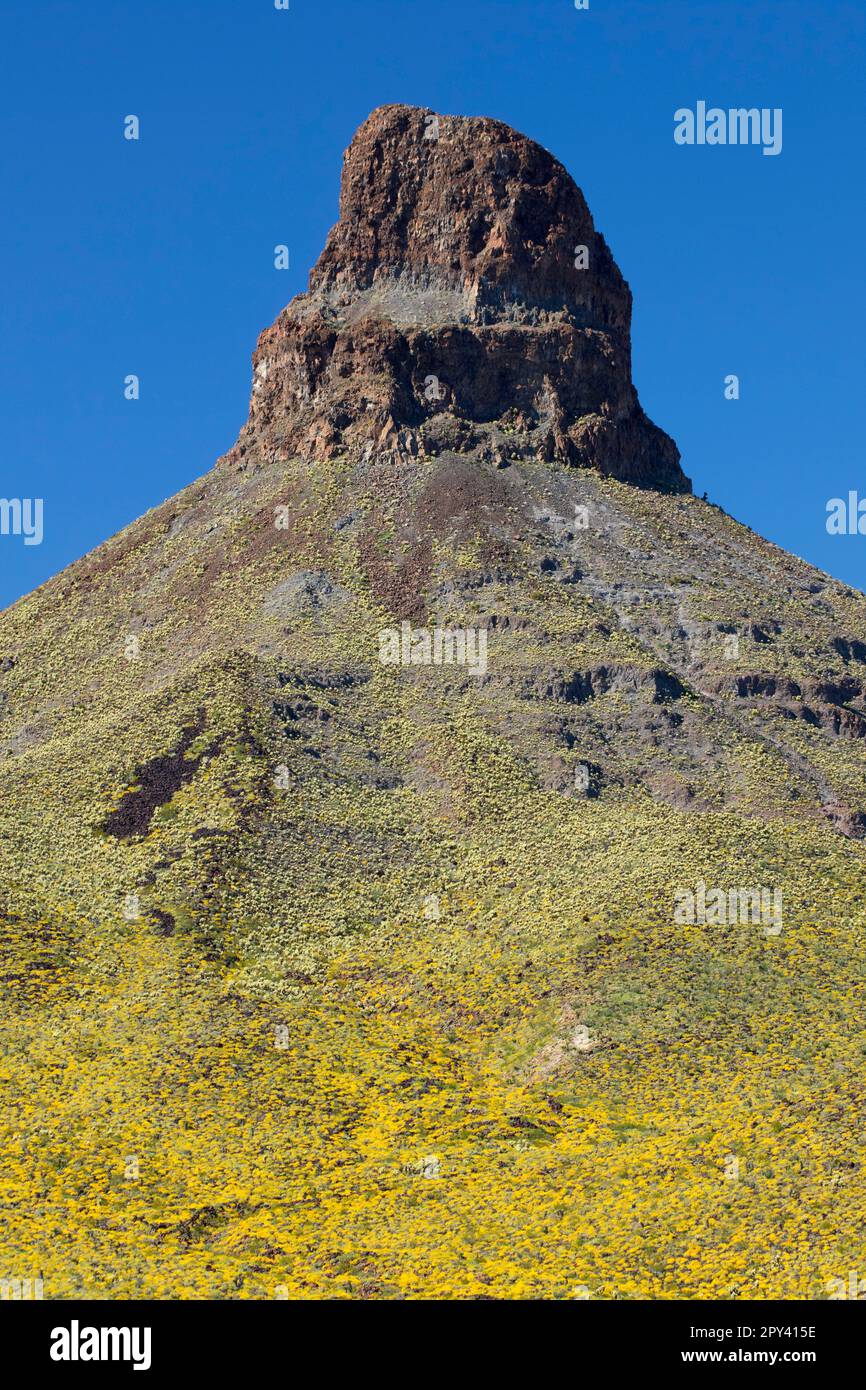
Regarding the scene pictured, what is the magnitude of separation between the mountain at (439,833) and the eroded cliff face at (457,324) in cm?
33

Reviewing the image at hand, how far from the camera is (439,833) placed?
93188 millimetres

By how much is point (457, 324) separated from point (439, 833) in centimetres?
5235

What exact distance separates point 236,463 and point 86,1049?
75.2 m

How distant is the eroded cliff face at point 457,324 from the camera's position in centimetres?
13150

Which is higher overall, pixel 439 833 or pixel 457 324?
pixel 457 324

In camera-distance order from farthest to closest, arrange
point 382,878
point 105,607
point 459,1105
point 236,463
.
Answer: point 236,463, point 105,607, point 382,878, point 459,1105

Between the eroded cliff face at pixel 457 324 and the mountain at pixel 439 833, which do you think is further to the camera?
the eroded cliff face at pixel 457 324

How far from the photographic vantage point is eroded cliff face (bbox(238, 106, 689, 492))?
132m

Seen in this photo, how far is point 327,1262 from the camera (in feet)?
173

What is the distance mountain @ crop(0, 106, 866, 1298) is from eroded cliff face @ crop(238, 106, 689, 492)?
1.07 ft

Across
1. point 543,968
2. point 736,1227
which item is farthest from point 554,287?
point 736,1227

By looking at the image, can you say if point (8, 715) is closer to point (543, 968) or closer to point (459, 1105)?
point (543, 968)

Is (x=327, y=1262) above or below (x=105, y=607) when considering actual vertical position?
below

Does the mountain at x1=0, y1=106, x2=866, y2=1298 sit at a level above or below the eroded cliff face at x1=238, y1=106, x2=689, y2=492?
below
